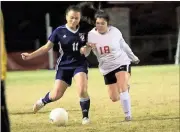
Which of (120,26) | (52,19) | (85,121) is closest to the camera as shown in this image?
(85,121)

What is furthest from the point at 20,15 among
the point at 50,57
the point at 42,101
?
the point at 42,101

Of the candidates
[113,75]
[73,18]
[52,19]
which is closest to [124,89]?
[113,75]

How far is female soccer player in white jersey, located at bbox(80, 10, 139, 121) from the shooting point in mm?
8477

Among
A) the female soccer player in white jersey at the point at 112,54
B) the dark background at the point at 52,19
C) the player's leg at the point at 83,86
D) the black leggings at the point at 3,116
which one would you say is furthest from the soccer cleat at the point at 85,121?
the dark background at the point at 52,19

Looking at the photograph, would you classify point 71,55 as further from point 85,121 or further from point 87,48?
point 85,121

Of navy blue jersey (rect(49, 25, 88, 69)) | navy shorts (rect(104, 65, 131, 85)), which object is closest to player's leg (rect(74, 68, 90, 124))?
navy blue jersey (rect(49, 25, 88, 69))

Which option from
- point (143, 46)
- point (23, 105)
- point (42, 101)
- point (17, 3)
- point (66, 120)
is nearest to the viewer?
point (66, 120)

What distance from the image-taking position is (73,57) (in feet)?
26.8

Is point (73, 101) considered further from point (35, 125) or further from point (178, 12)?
point (178, 12)

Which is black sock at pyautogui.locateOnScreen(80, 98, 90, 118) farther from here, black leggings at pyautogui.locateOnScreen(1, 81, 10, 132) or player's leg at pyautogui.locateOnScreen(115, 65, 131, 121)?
black leggings at pyautogui.locateOnScreen(1, 81, 10, 132)

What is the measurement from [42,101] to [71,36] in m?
1.25

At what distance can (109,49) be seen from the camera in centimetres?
862

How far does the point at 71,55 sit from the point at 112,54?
846 mm

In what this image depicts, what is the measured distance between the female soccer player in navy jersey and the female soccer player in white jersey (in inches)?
11.0
